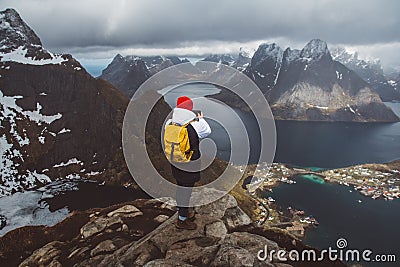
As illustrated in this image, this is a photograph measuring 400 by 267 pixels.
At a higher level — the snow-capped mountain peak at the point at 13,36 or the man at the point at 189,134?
the snow-capped mountain peak at the point at 13,36

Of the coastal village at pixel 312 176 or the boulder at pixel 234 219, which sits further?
the coastal village at pixel 312 176

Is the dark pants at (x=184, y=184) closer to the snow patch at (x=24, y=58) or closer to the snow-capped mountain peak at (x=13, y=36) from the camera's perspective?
the snow patch at (x=24, y=58)

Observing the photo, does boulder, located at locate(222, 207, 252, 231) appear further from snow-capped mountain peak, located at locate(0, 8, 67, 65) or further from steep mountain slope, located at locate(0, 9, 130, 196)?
snow-capped mountain peak, located at locate(0, 8, 67, 65)

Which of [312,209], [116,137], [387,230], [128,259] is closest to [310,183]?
[312,209]

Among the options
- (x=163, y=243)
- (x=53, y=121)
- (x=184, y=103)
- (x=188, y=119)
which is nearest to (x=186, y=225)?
(x=163, y=243)

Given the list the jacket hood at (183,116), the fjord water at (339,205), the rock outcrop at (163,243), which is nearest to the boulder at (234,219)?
the rock outcrop at (163,243)

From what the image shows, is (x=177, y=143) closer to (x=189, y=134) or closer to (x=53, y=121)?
(x=189, y=134)

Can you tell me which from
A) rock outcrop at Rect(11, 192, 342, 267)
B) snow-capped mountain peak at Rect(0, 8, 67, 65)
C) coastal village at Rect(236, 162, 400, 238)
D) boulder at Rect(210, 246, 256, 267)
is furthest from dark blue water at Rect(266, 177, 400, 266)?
snow-capped mountain peak at Rect(0, 8, 67, 65)
